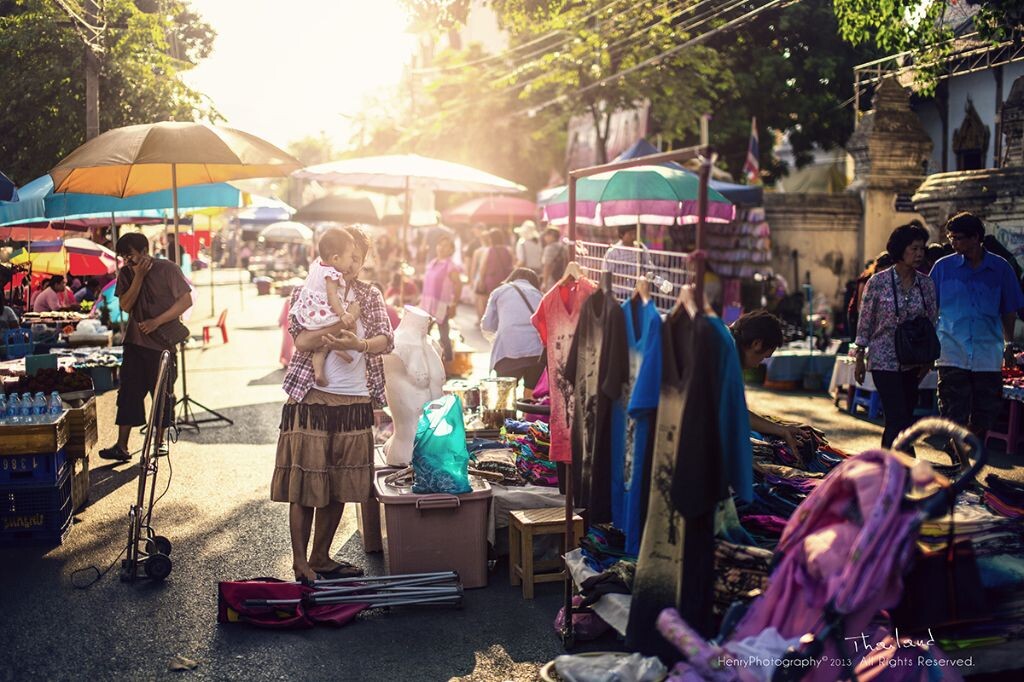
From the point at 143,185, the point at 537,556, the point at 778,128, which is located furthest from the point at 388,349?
the point at 778,128

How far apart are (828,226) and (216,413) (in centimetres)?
1373

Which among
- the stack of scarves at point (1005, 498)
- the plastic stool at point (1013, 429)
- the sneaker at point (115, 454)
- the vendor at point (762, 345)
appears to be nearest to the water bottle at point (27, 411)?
the sneaker at point (115, 454)

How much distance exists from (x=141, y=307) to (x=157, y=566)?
12.3 feet

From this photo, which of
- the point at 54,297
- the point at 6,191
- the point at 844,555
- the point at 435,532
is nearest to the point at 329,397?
the point at 435,532

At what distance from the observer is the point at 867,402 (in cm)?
1240

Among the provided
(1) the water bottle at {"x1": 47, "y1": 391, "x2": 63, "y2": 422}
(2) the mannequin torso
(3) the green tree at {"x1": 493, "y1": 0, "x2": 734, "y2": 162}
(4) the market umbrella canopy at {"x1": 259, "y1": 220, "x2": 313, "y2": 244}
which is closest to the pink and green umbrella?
(2) the mannequin torso

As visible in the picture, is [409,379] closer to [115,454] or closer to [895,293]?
[895,293]

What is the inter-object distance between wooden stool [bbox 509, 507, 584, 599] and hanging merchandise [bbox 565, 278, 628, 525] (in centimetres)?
68

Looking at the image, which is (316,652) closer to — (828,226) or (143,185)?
(143,185)

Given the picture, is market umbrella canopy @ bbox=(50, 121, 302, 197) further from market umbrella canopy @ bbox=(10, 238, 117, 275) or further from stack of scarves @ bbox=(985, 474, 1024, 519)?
market umbrella canopy @ bbox=(10, 238, 117, 275)

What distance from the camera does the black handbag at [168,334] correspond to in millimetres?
9727

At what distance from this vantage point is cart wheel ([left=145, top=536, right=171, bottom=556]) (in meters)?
6.69

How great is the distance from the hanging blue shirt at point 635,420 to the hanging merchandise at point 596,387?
41mm

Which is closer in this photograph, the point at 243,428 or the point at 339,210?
the point at 243,428
